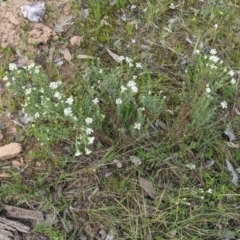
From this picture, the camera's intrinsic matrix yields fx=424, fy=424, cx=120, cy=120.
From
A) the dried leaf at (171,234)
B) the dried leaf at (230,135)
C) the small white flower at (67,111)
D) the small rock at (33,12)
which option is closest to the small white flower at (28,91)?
the small white flower at (67,111)

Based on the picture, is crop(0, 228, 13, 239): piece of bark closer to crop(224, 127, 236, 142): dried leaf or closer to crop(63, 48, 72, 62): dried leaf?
crop(63, 48, 72, 62): dried leaf

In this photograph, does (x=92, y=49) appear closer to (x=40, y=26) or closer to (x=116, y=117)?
(x=40, y=26)

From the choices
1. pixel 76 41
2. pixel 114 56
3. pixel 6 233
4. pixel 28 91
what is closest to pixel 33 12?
pixel 76 41

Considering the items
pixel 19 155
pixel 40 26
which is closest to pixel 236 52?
pixel 40 26

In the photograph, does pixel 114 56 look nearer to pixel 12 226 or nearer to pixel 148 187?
pixel 148 187

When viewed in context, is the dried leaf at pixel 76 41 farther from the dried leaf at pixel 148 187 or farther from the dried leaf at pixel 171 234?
the dried leaf at pixel 171 234

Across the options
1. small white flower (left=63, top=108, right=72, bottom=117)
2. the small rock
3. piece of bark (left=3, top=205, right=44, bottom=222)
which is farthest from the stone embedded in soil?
the small rock
